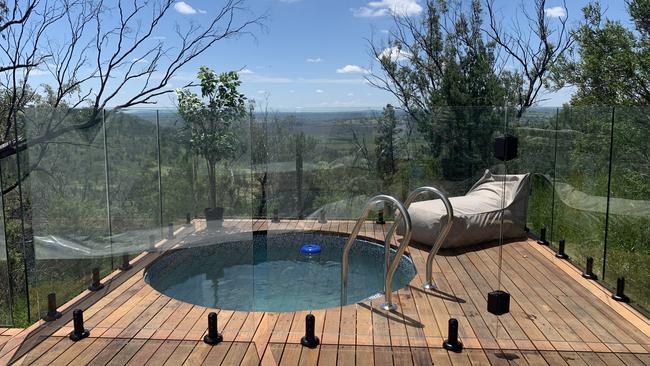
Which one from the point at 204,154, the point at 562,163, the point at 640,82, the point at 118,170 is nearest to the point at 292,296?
the point at 204,154

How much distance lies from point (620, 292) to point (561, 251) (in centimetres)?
101

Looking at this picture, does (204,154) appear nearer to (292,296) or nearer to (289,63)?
(292,296)

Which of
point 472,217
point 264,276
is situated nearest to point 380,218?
point 472,217

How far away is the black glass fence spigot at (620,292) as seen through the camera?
132 inches

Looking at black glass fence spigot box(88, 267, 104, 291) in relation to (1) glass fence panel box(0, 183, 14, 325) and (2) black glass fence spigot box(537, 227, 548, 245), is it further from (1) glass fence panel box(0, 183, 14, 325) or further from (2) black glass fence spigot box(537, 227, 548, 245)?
(2) black glass fence spigot box(537, 227, 548, 245)

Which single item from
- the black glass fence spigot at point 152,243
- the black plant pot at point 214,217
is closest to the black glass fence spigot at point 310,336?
the black plant pot at point 214,217

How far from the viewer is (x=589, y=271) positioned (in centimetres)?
388

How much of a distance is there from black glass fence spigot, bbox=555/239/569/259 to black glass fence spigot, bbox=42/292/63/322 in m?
4.04

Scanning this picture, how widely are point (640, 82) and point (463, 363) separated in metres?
5.34

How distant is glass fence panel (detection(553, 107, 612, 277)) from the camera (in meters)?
3.98

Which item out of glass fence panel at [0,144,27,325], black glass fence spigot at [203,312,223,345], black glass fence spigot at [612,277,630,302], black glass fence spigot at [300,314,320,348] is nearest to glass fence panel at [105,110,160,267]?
glass fence panel at [0,144,27,325]

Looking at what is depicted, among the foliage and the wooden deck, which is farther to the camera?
the foliage

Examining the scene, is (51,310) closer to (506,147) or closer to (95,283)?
(95,283)

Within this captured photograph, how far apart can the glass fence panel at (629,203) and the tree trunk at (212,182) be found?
298 cm
